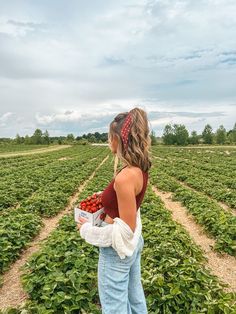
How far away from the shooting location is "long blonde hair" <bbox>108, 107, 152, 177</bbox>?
2.85 meters

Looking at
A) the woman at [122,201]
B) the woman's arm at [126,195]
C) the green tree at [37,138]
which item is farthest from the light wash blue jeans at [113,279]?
the green tree at [37,138]

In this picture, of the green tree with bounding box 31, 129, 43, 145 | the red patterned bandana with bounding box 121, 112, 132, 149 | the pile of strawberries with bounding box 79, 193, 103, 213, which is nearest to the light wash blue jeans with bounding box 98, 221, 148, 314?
the pile of strawberries with bounding box 79, 193, 103, 213

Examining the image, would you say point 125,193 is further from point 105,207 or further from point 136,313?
point 136,313

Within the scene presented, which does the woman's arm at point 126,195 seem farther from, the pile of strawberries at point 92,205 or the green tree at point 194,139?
the green tree at point 194,139

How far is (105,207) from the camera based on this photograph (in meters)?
2.92

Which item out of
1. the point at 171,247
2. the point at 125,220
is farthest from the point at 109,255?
the point at 171,247

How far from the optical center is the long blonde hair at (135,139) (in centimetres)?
285

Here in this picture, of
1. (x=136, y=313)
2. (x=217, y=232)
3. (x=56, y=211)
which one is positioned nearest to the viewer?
(x=136, y=313)

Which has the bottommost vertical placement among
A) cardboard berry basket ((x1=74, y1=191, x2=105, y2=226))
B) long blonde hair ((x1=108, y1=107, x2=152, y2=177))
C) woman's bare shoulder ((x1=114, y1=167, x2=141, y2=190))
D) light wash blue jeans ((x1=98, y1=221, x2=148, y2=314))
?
light wash blue jeans ((x1=98, y1=221, x2=148, y2=314))

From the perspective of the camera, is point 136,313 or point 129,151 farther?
point 136,313

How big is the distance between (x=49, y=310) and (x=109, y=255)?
7.00ft

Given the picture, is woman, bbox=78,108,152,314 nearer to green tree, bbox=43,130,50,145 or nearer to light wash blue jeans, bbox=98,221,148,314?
light wash blue jeans, bbox=98,221,148,314

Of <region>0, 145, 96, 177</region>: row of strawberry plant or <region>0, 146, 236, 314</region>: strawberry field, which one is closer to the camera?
<region>0, 146, 236, 314</region>: strawberry field

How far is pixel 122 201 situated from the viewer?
271 cm
